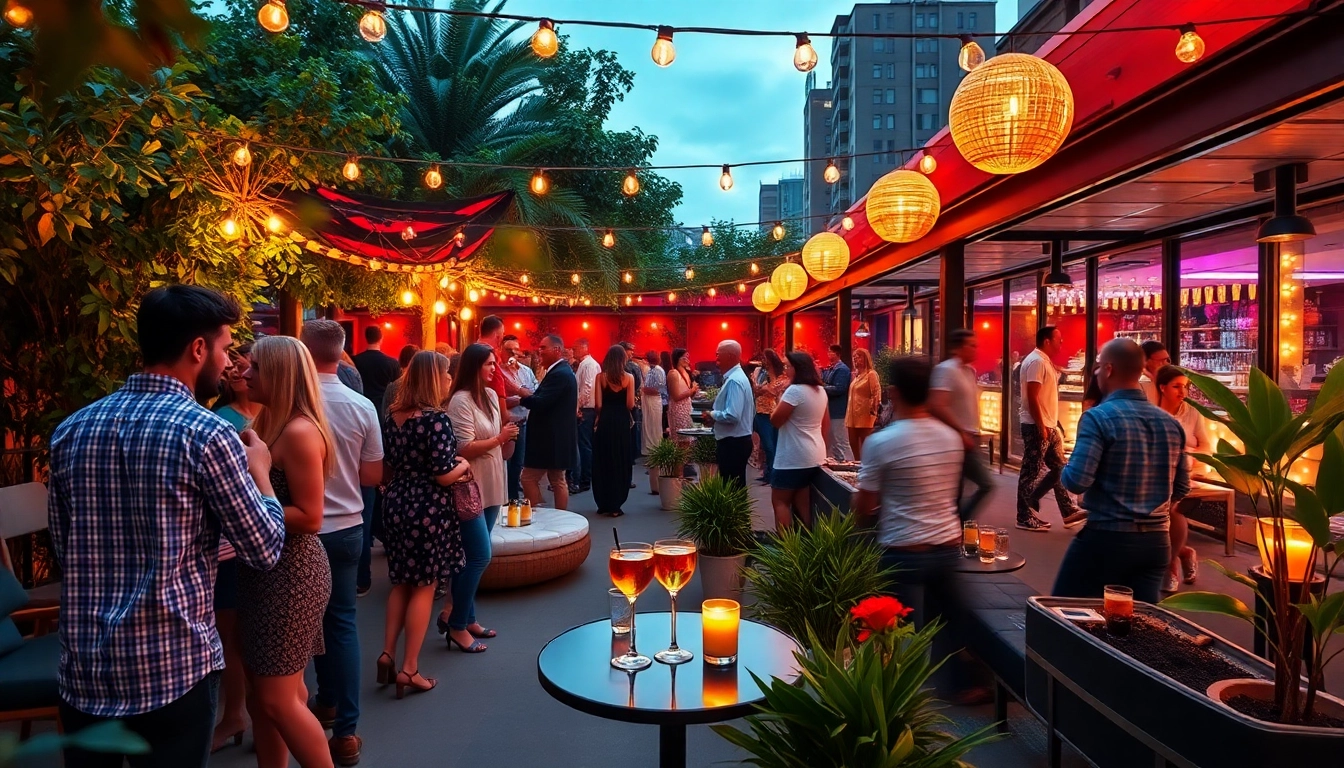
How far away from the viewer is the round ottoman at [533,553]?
530 cm

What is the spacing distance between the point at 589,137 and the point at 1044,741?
1285cm

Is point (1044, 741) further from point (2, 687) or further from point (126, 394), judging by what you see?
point (2, 687)

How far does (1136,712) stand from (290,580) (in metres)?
2.65

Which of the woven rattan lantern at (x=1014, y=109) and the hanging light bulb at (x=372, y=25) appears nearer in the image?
the woven rattan lantern at (x=1014, y=109)

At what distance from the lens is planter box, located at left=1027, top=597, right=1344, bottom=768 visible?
191 cm

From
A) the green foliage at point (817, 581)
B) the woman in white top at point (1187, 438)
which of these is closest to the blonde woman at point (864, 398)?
the woman in white top at point (1187, 438)

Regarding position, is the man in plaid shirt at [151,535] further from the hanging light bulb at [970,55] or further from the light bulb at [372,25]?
the hanging light bulb at [970,55]

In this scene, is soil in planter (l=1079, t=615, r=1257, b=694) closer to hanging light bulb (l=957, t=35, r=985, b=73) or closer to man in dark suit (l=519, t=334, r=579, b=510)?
hanging light bulb (l=957, t=35, r=985, b=73)

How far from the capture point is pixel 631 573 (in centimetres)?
198

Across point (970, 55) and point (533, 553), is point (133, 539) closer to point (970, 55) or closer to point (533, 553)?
point (533, 553)

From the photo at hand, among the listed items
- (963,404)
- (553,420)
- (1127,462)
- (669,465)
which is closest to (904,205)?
(963,404)

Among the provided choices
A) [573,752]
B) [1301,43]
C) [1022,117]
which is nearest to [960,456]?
[1022,117]

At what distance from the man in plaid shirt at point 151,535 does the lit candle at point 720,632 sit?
1093 millimetres

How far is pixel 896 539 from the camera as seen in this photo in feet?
11.3
